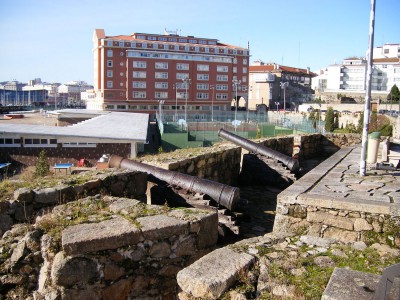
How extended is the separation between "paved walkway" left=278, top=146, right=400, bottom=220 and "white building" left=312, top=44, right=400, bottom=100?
66.7 metres

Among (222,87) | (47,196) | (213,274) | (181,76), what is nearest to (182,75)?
(181,76)

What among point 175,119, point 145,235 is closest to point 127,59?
point 175,119

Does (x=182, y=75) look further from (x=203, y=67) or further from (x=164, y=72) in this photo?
(x=203, y=67)

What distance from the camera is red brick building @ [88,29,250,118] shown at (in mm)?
68000

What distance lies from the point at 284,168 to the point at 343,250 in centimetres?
646

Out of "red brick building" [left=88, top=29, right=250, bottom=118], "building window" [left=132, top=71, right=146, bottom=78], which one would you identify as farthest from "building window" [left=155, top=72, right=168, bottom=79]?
"building window" [left=132, top=71, right=146, bottom=78]

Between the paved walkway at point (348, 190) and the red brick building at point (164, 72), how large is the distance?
192 ft

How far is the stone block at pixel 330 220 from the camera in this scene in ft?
16.2

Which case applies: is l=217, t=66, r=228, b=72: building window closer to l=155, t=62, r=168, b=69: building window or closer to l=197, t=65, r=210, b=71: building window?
l=197, t=65, r=210, b=71: building window

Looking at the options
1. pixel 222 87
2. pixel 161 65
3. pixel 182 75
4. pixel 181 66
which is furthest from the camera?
pixel 222 87

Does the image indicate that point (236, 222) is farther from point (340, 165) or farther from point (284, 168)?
point (284, 168)

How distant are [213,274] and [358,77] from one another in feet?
270

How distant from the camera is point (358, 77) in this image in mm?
77875

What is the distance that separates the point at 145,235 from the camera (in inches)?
154
